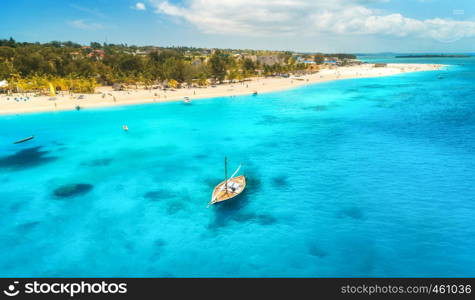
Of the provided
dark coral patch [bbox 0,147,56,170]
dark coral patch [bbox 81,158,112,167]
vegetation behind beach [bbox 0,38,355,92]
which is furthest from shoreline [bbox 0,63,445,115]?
dark coral patch [bbox 81,158,112,167]

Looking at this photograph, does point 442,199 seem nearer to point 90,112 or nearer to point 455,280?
point 455,280

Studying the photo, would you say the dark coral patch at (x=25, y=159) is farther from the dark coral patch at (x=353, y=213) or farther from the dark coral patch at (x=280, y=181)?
the dark coral patch at (x=353, y=213)

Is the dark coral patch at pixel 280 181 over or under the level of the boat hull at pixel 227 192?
under

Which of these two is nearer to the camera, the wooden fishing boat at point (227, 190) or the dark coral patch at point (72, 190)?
the wooden fishing boat at point (227, 190)

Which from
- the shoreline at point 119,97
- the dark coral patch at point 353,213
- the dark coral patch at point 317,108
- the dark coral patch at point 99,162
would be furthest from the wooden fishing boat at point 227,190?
the shoreline at point 119,97

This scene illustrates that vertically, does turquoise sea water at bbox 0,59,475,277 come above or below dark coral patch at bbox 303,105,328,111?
below

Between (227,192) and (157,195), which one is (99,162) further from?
(227,192)

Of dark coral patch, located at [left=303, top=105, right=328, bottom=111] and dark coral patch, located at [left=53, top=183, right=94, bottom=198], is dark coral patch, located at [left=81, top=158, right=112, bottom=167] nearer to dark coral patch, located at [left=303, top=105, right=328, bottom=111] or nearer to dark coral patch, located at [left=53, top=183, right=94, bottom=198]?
dark coral patch, located at [left=53, top=183, right=94, bottom=198]
